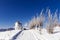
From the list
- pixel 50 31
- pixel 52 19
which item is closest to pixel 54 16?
pixel 52 19

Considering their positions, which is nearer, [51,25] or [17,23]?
[51,25]

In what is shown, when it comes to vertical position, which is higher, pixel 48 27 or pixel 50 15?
pixel 50 15

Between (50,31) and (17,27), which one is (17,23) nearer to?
(17,27)

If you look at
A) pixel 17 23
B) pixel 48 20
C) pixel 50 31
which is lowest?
pixel 50 31

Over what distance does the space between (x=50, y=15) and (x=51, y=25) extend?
195 centimetres

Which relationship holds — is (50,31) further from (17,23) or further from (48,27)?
(17,23)

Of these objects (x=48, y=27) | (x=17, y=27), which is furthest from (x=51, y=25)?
(x=17, y=27)

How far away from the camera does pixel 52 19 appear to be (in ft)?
92.4

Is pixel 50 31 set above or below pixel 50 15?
below

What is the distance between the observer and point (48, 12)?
91.1ft

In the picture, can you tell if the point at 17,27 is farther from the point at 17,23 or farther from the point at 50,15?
the point at 50,15

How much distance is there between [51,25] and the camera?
27750 millimetres

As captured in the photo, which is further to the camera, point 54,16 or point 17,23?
point 17,23

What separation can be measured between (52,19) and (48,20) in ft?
2.68
